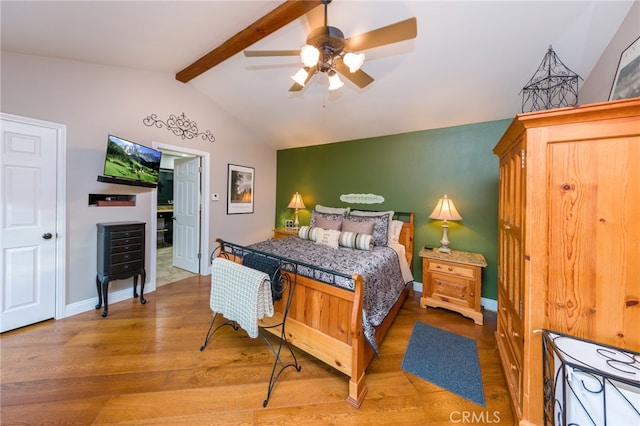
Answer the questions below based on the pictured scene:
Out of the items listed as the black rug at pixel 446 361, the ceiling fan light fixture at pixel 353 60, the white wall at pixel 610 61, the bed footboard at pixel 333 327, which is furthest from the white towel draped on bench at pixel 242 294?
the white wall at pixel 610 61

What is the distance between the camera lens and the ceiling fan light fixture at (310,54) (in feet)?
5.24

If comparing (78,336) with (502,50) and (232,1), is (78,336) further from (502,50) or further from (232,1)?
(502,50)

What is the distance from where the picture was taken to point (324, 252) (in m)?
2.71

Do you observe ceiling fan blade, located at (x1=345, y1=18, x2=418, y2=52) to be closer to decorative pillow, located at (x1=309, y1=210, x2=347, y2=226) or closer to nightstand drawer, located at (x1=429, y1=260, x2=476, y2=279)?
decorative pillow, located at (x1=309, y1=210, x2=347, y2=226)

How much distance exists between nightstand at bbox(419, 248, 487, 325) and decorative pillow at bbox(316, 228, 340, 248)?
3.70 feet

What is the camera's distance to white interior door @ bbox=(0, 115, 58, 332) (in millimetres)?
2223

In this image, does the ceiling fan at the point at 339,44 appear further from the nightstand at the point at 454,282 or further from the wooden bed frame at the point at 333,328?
the nightstand at the point at 454,282

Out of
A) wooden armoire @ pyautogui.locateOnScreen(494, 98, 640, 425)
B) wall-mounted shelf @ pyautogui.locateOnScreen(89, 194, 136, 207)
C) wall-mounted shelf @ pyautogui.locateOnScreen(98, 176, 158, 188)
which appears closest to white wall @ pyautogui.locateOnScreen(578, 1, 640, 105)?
wooden armoire @ pyautogui.locateOnScreen(494, 98, 640, 425)

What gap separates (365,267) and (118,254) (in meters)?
2.91

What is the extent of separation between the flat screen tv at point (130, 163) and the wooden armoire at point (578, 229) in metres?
3.71

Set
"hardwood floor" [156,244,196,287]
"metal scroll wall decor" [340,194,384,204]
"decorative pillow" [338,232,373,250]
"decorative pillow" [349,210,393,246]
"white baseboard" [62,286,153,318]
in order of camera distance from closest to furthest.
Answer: "white baseboard" [62,286,153,318] < "decorative pillow" [338,232,373,250] < "decorative pillow" [349,210,393,246] < "hardwood floor" [156,244,196,287] < "metal scroll wall decor" [340,194,384,204]

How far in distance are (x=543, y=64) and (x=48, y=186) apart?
4.98 metres

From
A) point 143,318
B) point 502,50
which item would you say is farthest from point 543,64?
point 143,318

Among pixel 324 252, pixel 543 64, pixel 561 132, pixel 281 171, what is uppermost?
pixel 543 64
